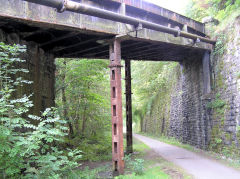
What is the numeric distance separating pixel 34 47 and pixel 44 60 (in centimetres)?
109

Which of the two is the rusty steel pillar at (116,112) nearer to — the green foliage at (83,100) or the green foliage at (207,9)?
the green foliage at (83,100)

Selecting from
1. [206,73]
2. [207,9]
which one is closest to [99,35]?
[206,73]

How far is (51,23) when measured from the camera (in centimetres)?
708

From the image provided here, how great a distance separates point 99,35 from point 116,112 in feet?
9.61

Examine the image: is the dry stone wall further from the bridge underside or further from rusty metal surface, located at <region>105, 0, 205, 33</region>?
rusty metal surface, located at <region>105, 0, 205, 33</region>

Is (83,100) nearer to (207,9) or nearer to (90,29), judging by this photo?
(90,29)

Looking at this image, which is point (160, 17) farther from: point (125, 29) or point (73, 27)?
point (73, 27)

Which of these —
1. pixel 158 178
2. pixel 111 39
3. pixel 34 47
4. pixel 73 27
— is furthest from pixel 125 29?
pixel 158 178

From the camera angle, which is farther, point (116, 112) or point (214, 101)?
point (214, 101)

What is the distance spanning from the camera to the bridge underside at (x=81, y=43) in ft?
26.0

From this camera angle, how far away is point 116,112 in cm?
850

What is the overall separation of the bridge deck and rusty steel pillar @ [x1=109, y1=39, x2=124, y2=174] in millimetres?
698

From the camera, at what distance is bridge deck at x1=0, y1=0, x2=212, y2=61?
6818mm

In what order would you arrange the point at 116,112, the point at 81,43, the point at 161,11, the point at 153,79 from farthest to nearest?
1. the point at 153,79
2. the point at 161,11
3. the point at 81,43
4. the point at 116,112
